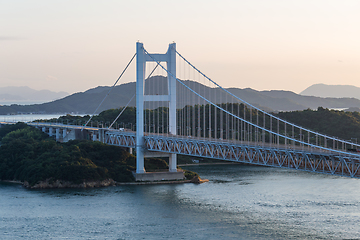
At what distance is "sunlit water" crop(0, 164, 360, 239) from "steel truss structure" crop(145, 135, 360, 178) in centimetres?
308

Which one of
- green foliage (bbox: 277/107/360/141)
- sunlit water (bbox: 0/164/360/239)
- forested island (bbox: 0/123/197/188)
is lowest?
sunlit water (bbox: 0/164/360/239)

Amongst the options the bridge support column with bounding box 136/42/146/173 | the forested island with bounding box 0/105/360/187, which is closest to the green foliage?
the forested island with bounding box 0/105/360/187

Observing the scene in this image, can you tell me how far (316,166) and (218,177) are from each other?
20.7m

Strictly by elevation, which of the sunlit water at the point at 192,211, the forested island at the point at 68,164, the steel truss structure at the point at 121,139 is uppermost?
the steel truss structure at the point at 121,139

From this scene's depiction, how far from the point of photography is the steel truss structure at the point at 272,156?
29.8 m

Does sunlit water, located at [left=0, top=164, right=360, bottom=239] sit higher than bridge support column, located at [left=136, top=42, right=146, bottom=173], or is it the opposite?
bridge support column, located at [left=136, top=42, right=146, bottom=173]

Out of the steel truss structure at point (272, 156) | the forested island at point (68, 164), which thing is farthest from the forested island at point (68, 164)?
the steel truss structure at point (272, 156)

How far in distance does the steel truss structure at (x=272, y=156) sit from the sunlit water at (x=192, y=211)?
308cm

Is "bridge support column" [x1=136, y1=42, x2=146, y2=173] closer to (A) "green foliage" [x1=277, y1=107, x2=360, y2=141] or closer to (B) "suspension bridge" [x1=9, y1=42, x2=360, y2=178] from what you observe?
(B) "suspension bridge" [x1=9, y1=42, x2=360, y2=178]

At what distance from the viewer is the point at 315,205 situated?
36625 millimetres

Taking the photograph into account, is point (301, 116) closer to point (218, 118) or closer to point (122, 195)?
point (218, 118)

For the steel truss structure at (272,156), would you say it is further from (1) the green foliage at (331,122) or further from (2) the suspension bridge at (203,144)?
(1) the green foliage at (331,122)

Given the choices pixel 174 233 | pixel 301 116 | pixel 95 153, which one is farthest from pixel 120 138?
pixel 301 116

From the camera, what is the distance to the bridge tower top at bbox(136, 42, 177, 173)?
47250 millimetres
